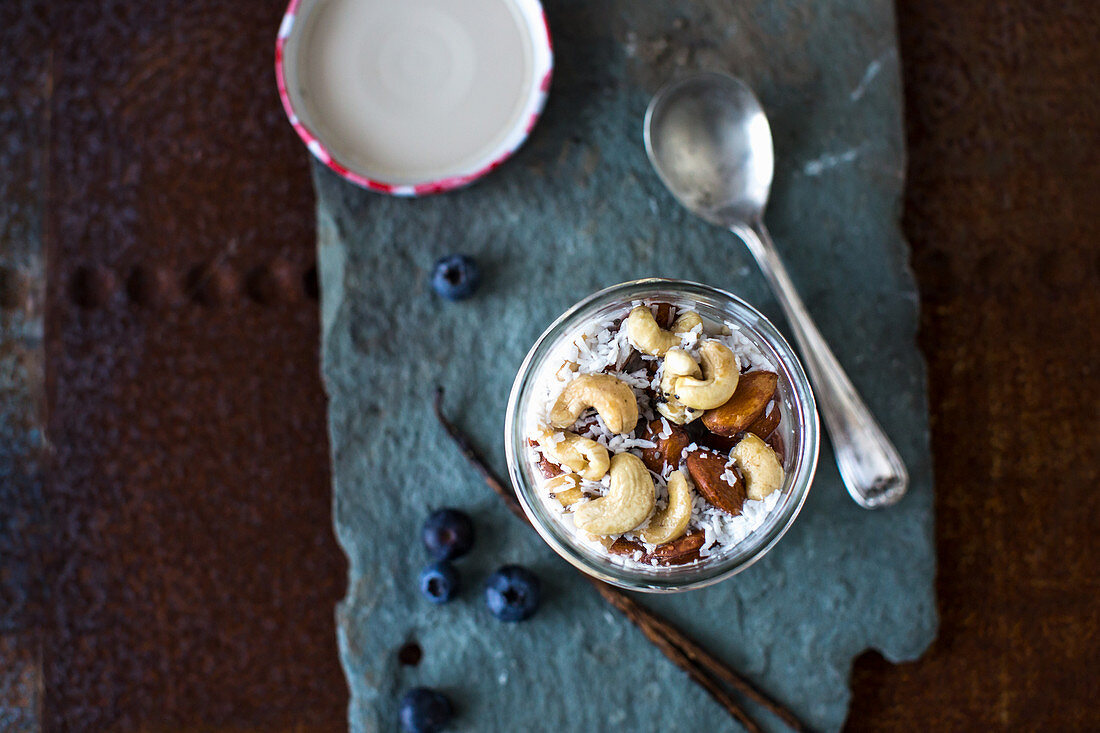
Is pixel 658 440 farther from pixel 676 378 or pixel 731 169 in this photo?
pixel 731 169

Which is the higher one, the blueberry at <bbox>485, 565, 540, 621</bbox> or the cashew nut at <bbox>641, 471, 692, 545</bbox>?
the cashew nut at <bbox>641, 471, 692, 545</bbox>

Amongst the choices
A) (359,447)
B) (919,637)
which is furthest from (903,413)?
(359,447)

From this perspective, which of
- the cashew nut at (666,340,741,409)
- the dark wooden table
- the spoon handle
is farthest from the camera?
the dark wooden table

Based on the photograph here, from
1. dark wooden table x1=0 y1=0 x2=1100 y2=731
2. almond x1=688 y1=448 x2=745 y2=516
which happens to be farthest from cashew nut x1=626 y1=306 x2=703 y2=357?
dark wooden table x1=0 y1=0 x2=1100 y2=731

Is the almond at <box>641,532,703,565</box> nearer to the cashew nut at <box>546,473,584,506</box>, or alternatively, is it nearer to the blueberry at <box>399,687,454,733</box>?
the cashew nut at <box>546,473,584,506</box>

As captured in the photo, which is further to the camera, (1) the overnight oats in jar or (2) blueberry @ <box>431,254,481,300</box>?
(2) blueberry @ <box>431,254,481,300</box>

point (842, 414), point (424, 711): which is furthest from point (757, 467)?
point (424, 711)

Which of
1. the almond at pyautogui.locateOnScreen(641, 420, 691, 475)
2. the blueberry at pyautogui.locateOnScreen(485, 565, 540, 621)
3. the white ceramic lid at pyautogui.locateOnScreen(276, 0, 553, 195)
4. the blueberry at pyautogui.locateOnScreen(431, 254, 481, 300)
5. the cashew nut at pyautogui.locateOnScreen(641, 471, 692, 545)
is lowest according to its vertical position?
the blueberry at pyautogui.locateOnScreen(485, 565, 540, 621)
